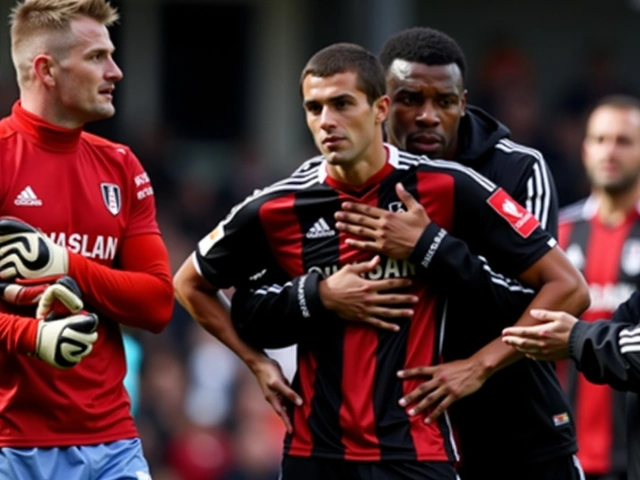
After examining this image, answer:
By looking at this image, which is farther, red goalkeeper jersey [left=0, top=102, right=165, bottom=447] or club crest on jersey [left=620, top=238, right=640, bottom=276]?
club crest on jersey [left=620, top=238, right=640, bottom=276]

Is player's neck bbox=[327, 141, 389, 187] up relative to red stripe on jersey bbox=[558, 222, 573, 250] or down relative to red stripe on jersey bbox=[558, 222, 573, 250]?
up

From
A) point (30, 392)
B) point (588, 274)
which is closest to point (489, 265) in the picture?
point (30, 392)

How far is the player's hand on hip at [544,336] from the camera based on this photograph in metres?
5.61

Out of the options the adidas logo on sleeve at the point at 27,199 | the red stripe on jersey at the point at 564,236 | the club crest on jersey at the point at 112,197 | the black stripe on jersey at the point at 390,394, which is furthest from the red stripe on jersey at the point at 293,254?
the red stripe on jersey at the point at 564,236

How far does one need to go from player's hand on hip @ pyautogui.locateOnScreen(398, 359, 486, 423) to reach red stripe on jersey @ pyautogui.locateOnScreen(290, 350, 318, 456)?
0.34 meters

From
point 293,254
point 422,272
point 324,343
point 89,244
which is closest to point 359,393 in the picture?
point 324,343

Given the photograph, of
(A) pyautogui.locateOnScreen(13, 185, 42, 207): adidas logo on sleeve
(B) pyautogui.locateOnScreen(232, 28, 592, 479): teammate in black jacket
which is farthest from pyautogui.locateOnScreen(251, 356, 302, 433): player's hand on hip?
(A) pyautogui.locateOnScreen(13, 185, 42, 207): adidas logo on sleeve

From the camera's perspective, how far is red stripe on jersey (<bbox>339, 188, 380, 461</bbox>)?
18.5 feet

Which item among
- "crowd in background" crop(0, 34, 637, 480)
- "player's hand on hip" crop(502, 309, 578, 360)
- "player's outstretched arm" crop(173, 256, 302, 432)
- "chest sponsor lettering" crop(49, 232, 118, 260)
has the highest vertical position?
"chest sponsor lettering" crop(49, 232, 118, 260)

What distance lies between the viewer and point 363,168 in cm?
577

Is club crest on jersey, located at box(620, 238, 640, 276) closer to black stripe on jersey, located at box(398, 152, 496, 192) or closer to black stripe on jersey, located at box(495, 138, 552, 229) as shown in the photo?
black stripe on jersey, located at box(495, 138, 552, 229)

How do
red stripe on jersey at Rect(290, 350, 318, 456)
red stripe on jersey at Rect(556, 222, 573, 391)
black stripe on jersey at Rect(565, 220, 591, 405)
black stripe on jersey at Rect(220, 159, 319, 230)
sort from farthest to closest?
red stripe on jersey at Rect(556, 222, 573, 391) → black stripe on jersey at Rect(565, 220, 591, 405) → black stripe on jersey at Rect(220, 159, 319, 230) → red stripe on jersey at Rect(290, 350, 318, 456)

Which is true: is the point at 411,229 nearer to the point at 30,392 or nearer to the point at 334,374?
the point at 334,374

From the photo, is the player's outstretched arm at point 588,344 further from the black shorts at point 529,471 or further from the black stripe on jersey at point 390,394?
the black shorts at point 529,471
